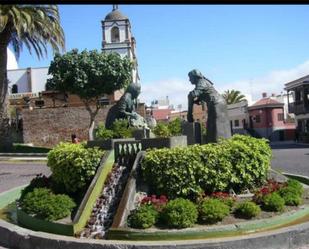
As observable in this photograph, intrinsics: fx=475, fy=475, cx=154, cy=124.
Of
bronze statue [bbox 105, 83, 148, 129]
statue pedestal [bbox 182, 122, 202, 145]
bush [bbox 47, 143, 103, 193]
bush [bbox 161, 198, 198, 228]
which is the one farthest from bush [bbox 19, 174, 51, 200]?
statue pedestal [bbox 182, 122, 202, 145]

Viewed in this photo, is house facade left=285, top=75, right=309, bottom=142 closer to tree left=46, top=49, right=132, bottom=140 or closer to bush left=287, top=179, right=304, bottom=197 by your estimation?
tree left=46, top=49, right=132, bottom=140

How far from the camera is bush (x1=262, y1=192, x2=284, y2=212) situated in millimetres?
7855

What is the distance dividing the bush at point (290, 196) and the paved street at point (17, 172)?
30.4 feet

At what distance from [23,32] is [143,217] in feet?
71.8

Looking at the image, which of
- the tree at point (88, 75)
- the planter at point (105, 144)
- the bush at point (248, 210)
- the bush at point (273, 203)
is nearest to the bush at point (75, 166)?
the planter at point (105, 144)

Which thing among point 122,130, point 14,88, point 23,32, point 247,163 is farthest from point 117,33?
point 247,163

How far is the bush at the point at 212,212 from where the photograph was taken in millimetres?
7316

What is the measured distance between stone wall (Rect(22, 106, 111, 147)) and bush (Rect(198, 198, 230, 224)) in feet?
101

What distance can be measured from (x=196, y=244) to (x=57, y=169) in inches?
153

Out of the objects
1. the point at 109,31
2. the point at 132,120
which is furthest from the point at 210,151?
the point at 109,31

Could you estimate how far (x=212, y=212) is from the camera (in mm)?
7316

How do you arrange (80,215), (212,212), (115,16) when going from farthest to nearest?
(115,16), (80,215), (212,212)

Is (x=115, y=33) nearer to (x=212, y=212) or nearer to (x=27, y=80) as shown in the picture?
(x=27, y=80)

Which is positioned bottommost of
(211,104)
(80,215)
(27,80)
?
(80,215)
